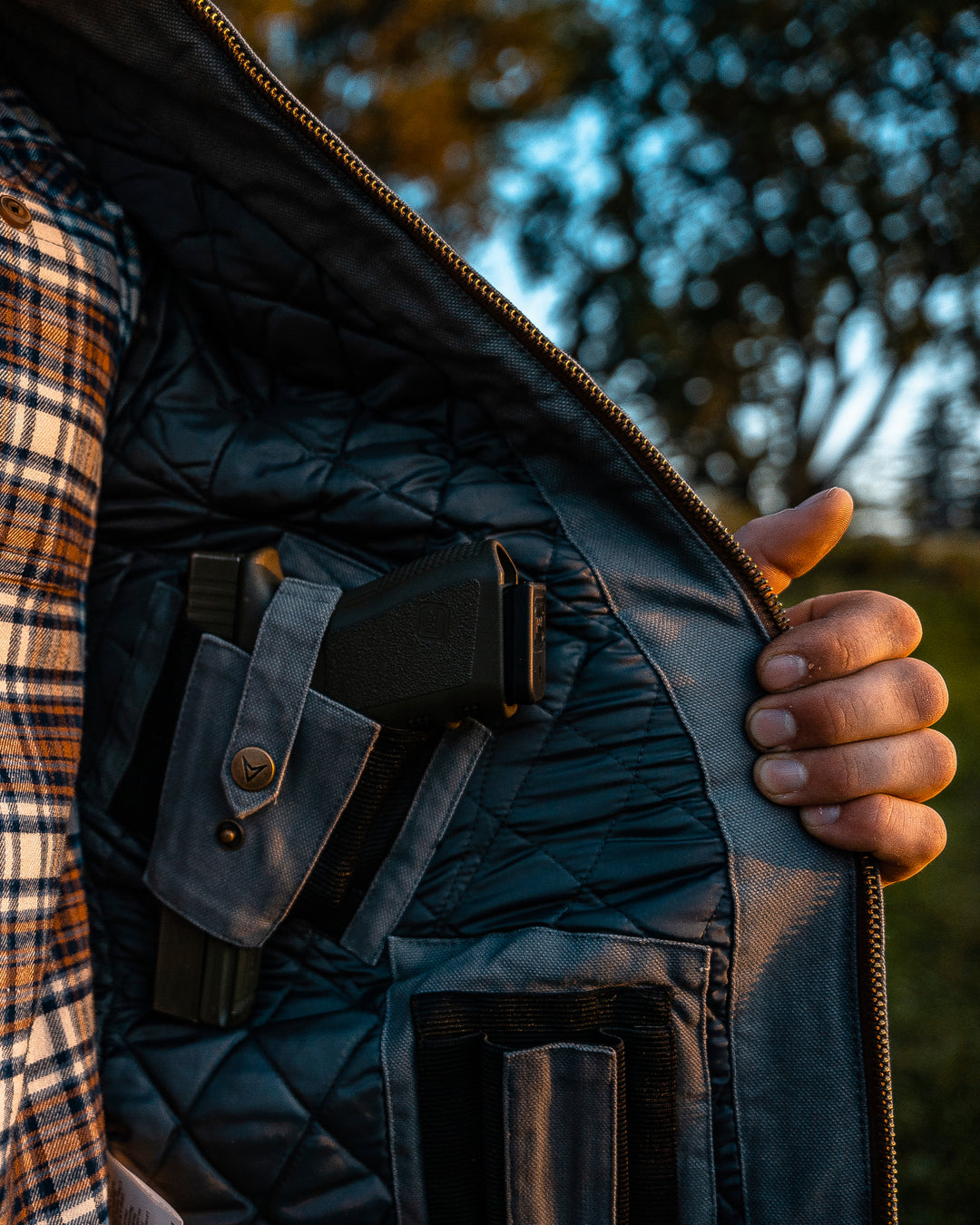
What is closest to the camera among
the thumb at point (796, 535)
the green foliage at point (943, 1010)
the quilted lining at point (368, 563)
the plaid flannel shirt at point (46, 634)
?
the plaid flannel shirt at point (46, 634)

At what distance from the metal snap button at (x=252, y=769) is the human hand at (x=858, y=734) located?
66cm

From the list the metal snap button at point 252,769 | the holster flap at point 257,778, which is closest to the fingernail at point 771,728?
the holster flap at point 257,778

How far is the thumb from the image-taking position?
1.15m

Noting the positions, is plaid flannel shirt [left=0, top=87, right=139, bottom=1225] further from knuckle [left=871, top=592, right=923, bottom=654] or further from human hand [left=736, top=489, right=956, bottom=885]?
knuckle [left=871, top=592, right=923, bottom=654]

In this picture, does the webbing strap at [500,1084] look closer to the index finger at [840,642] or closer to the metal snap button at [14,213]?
the index finger at [840,642]

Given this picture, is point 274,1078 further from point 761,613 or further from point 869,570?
point 869,570

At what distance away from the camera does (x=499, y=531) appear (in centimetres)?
109

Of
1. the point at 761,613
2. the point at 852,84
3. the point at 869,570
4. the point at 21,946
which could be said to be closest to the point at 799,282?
the point at 852,84

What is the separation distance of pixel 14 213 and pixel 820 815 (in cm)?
129

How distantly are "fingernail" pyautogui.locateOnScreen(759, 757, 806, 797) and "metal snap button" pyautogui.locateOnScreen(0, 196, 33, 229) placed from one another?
1188 mm

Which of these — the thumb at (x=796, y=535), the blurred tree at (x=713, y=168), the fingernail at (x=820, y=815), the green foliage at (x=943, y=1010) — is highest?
the blurred tree at (x=713, y=168)

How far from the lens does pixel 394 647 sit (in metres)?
1.01

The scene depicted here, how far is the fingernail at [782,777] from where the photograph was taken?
1.00 meters

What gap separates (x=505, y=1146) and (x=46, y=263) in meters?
1.30
